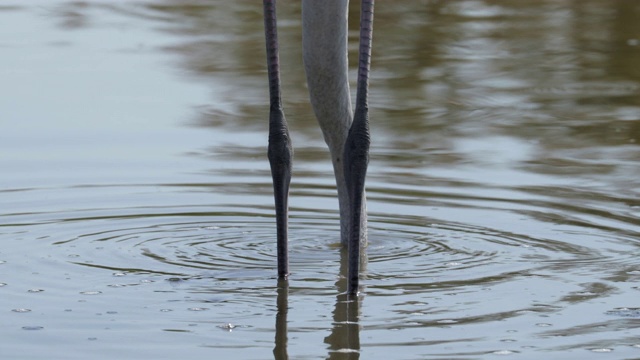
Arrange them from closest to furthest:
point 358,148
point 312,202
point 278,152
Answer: point 358,148, point 278,152, point 312,202

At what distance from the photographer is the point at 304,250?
5.25 metres

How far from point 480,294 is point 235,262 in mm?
902

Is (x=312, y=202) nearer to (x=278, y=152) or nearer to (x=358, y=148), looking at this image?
(x=278, y=152)

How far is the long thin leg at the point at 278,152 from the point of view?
4.63 m

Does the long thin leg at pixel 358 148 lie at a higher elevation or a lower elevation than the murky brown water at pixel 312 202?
higher

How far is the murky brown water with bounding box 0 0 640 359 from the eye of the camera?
163 inches

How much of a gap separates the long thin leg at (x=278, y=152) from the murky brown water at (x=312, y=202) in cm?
14

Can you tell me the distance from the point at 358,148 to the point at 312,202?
1424 millimetres

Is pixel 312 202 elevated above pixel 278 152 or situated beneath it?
situated beneath

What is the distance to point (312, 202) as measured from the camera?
6090mm

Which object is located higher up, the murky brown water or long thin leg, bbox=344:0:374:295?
long thin leg, bbox=344:0:374:295

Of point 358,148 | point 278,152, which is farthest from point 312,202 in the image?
point 358,148

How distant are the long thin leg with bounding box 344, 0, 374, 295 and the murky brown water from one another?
0.15 metres

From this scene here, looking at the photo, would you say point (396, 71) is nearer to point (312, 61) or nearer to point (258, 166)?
point (258, 166)
